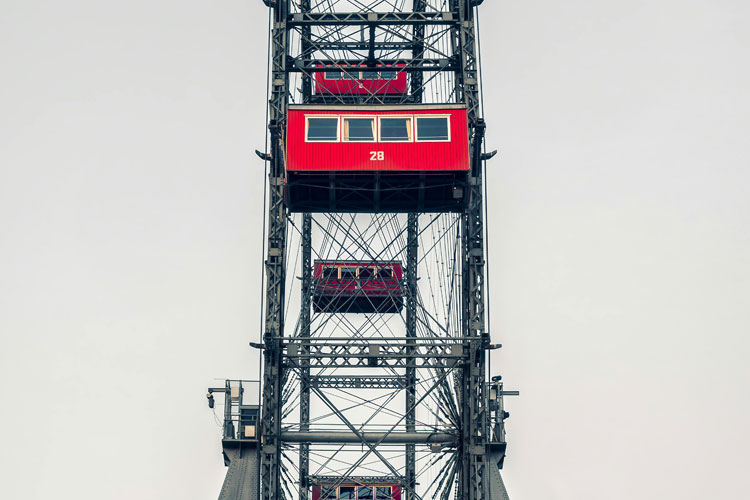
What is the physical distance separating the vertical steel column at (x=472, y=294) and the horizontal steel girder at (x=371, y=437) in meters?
0.80

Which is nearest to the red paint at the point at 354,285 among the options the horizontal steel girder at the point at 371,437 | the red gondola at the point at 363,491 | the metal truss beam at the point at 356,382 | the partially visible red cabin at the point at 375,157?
the metal truss beam at the point at 356,382

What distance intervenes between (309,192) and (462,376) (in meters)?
6.33

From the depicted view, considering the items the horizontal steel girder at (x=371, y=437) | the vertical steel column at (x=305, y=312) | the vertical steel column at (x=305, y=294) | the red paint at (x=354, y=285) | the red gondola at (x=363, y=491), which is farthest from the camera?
the red gondola at (x=363, y=491)

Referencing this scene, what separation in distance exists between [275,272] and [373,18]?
7675mm

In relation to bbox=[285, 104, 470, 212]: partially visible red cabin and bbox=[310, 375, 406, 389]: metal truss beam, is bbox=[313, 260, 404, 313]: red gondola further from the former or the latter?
bbox=[285, 104, 470, 212]: partially visible red cabin

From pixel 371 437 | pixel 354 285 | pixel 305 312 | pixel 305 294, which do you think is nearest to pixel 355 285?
pixel 354 285

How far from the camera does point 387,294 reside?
131 ft

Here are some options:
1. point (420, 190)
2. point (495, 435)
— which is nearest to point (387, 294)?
point (495, 435)

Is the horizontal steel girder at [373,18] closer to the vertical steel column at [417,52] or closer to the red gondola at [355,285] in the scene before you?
the vertical steel column at [417,52]

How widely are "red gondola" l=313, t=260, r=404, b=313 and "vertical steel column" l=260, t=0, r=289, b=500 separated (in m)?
7.28

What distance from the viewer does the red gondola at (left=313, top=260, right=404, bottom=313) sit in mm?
39906

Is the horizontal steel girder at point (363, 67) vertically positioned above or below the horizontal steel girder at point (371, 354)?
above

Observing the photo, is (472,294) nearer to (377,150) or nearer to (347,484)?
(377,150)

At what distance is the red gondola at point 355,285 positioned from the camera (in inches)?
1571
